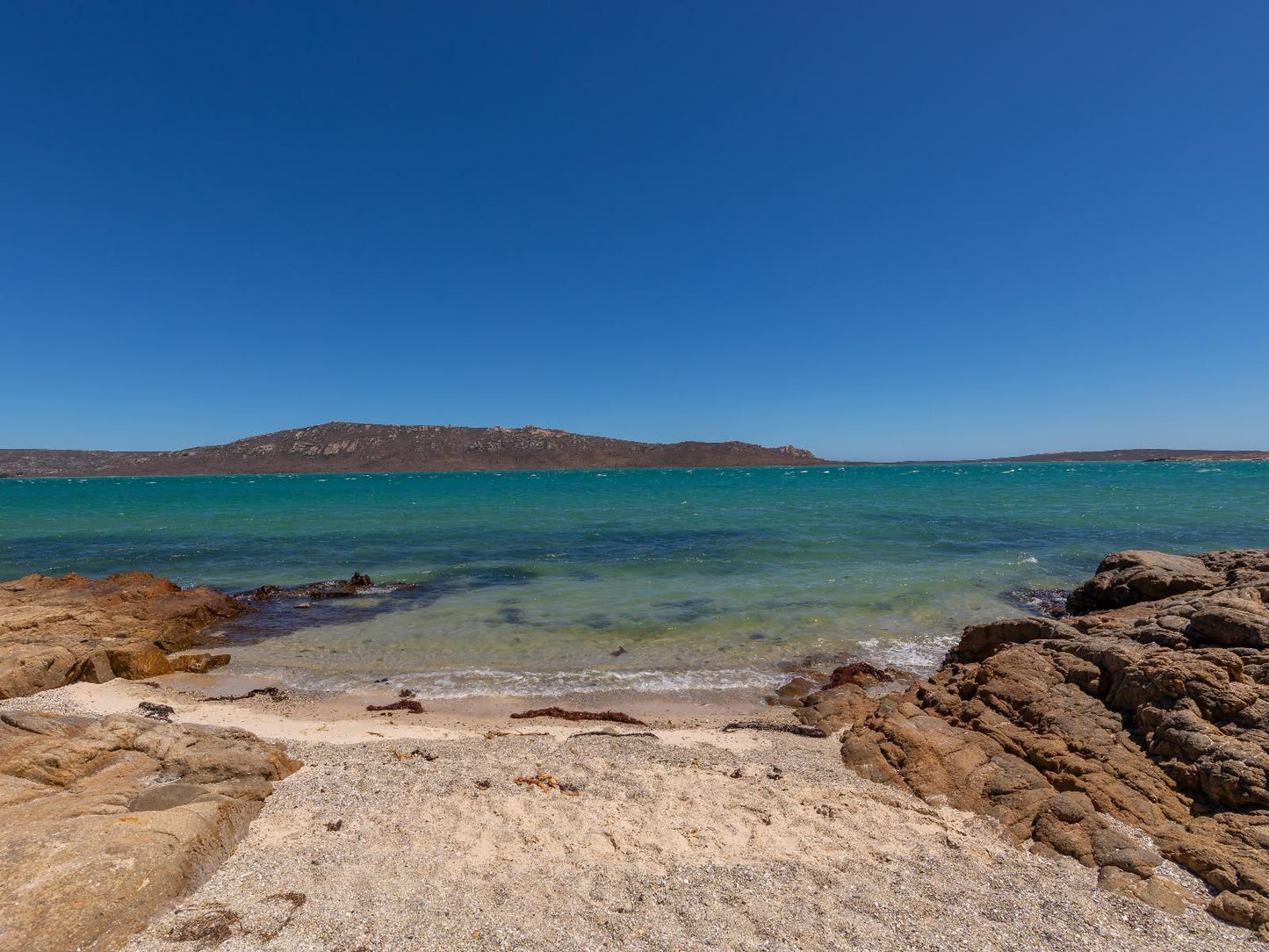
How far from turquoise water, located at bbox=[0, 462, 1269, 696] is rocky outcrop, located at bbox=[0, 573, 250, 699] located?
5.17 ft

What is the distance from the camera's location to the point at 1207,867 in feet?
14.6

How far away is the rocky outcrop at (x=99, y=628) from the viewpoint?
9.64m

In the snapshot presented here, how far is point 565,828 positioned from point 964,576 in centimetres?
1708

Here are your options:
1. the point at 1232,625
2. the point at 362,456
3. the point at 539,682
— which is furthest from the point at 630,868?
the point at 362,456

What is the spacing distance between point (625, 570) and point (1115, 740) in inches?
615

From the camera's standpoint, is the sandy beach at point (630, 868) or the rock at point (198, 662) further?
the rock at point (198, 662)

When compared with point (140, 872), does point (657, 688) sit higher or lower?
lower

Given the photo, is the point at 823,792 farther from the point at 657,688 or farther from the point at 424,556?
the point at 424,556

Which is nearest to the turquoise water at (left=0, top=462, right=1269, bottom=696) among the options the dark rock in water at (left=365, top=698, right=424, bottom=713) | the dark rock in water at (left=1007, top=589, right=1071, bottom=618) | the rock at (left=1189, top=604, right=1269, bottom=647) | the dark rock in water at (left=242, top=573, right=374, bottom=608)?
the dark rock in water at (left=1007, top=589, right=1071, bottom=618)

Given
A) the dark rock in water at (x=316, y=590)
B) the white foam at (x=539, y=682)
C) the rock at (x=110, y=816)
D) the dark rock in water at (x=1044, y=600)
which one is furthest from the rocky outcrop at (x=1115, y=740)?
the dark rock in water at (x=316, y=590)

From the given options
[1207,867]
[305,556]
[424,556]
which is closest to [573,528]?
[424,556]

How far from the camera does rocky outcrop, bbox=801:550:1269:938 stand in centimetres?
473

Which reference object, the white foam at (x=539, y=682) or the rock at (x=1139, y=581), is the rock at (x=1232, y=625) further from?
the white foam at (x=539, y=682)

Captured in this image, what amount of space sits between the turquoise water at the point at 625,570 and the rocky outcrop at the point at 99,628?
5.17 feet
